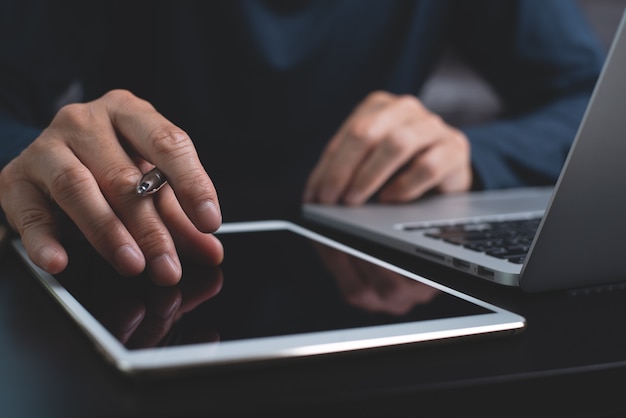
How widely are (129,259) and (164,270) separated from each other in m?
0.02

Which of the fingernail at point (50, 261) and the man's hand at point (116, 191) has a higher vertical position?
the man's hand at point (116, 191)

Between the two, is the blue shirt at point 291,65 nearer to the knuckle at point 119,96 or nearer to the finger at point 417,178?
the finger at point 417,178

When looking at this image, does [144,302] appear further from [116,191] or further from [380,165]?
[380,165]

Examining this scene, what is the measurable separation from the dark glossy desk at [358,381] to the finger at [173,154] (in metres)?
0.08

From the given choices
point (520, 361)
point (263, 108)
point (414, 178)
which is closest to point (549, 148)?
point (414, 178)

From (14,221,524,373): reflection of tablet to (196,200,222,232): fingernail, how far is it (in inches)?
1.1

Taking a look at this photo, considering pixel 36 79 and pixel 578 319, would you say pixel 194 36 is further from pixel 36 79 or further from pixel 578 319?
pixel 578 319

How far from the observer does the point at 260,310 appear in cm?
27

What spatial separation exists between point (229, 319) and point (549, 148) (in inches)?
25.7

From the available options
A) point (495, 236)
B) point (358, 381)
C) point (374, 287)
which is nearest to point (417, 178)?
point (495, 236)

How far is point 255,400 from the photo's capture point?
20 centimetres

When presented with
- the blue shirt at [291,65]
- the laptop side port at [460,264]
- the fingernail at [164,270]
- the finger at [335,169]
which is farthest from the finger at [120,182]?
the blue shirt at [291,65]

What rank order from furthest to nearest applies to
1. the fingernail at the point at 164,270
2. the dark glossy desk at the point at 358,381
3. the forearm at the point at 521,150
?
1. the forearm at the point at 521,150
2. the fingernail at the point at 164,270
3. the dark glossy desk at the point at 358,381

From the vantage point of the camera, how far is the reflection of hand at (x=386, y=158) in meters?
0.60
